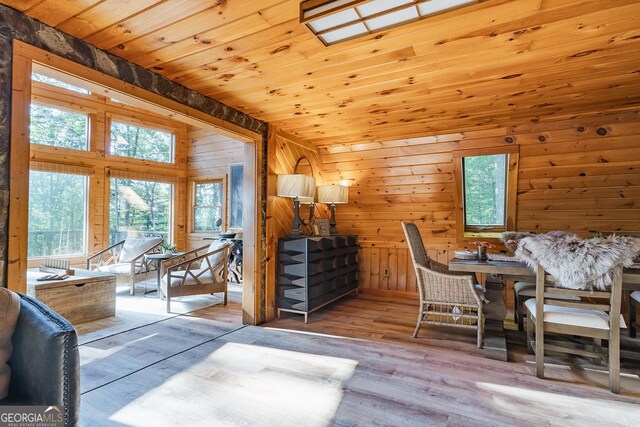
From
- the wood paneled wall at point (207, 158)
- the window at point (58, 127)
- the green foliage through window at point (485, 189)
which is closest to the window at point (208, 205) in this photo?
the wood paneled wall at point (207, 158)

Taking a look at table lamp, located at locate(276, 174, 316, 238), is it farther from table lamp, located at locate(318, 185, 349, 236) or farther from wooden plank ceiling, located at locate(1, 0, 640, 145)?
wooden plank ceiling, located at locate(1, 0, 640, 145)

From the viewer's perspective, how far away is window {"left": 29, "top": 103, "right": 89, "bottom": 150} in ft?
16.8

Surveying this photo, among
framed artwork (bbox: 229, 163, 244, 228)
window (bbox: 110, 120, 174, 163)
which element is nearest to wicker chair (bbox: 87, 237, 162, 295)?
framed artwork (bbox: 229, 163, 244, 228)

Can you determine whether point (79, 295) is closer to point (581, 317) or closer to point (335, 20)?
point (335, 20)

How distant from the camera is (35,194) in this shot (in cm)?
511

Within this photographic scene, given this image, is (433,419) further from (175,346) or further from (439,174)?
(439,174)

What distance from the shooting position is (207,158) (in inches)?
269

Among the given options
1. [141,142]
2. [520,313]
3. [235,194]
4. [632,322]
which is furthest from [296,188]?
[141,142]

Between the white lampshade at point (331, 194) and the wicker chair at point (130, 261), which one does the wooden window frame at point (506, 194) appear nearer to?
the white lampshade at point (331, 194)

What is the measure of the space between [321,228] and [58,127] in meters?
4.63

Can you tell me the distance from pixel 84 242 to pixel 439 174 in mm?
5839

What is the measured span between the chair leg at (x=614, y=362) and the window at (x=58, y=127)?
23.4ft

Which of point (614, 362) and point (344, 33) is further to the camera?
point (614, 362)

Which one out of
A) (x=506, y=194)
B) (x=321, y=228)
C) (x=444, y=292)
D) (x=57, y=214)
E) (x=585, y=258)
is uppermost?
(x=506, y=194)
